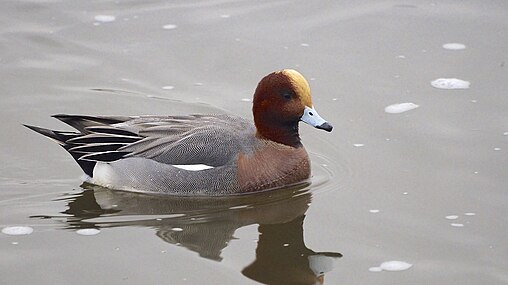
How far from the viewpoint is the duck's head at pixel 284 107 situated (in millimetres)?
7965

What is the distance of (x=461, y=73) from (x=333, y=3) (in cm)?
219

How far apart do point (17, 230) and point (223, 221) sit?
4.77ft

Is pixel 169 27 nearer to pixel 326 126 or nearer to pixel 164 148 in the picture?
pixel 164 148

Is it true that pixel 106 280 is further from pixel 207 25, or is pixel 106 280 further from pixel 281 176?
pixel 207 25

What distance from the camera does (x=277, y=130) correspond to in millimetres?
8148

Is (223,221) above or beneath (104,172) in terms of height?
beneath

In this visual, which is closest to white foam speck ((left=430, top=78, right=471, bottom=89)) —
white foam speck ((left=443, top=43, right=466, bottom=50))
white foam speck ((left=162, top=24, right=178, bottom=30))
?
white foam speck ((left=443, top=43, right=466, bottom=50))

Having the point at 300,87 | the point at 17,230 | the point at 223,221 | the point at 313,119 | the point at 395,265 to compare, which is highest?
the point at 300,87

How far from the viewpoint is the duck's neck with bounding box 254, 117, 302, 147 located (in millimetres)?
8133

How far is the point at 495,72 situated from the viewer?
972 centimetres

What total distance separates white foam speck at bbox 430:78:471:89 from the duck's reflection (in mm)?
2192

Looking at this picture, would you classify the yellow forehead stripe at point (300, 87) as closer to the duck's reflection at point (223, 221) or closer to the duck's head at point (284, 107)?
the duck's head at point (284, 107)

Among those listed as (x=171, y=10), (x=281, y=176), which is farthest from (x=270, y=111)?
(x=171, y=10)

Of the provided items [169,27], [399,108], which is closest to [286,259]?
[399,108]
